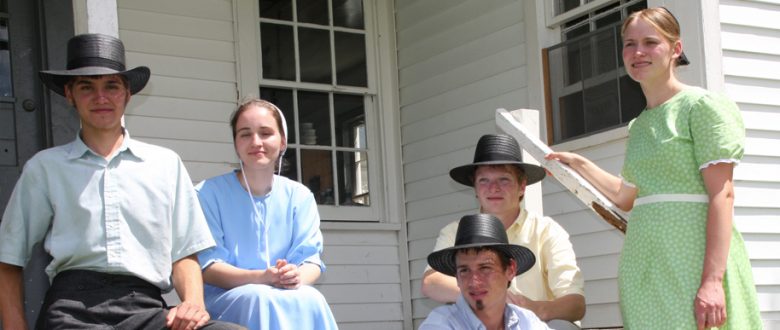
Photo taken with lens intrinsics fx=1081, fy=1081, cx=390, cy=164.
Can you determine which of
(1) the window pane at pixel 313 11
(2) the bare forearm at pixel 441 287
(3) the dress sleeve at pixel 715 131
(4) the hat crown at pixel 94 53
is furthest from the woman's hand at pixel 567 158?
(1) the window pane at pixel 313 11

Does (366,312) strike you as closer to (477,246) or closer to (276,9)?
(276,9)

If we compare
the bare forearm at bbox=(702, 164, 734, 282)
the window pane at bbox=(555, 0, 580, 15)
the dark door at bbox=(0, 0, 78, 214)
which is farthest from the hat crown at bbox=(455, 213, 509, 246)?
the window pane at bbox=(555, 0, 580, 15)

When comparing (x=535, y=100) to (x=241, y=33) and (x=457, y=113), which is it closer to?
(x=457, y=113)

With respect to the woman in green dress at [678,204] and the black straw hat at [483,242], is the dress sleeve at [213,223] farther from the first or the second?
the woman in green dress at [678,204]

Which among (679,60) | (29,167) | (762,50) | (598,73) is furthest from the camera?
(598,73)

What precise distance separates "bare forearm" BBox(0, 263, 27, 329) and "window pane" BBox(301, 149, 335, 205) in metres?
3.76

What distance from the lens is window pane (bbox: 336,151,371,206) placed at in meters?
7.06

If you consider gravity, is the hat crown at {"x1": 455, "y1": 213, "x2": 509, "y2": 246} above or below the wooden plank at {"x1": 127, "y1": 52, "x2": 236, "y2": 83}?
below

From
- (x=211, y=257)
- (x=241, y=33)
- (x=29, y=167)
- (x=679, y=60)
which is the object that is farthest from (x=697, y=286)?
(x=241, y=33)

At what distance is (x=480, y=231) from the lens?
359 centimetres

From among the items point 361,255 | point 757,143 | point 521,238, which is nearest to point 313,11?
point 361,255

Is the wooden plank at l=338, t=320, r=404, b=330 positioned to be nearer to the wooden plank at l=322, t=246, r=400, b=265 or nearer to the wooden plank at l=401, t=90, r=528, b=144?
the wooden plank at l=322, t=246, r=400, b=265

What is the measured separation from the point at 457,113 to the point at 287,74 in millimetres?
1129

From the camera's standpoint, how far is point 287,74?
694 cm
